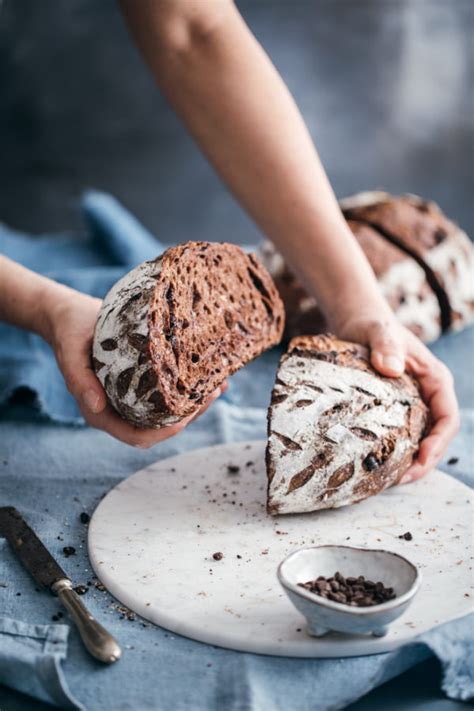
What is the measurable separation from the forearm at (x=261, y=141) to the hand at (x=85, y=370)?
1.82 feet

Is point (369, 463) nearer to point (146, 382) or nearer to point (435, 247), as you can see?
point (146, 382)

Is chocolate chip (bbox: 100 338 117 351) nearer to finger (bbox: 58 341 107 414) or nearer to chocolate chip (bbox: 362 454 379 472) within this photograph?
finger (bbox: 58 341 107 414)

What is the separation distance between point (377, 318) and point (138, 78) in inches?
152

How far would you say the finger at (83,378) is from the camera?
2348mm

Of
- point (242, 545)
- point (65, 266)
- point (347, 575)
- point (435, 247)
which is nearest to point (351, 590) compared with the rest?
point (347, 575)

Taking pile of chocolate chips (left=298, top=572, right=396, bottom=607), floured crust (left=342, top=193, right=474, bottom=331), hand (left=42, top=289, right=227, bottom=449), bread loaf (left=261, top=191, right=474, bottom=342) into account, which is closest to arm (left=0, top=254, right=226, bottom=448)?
hand (left=42, top=289, right=227, bottom=449)

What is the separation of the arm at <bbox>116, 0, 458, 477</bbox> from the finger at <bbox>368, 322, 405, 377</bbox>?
0.13 meters

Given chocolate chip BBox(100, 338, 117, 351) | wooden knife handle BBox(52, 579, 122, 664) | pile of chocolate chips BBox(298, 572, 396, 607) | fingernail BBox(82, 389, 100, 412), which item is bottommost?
pile of chocolate chips BBox(298, 572, 396, 607)

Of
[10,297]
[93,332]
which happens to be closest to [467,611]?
[93,332]

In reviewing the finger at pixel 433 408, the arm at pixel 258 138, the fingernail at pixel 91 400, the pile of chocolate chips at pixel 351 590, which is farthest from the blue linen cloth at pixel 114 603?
the arm at pixel 258 138

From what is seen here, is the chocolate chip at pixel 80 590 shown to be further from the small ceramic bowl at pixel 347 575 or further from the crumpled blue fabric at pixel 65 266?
the crumpled blue fabric at pixel 65 266

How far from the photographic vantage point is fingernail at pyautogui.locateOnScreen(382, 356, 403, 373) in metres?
2.45

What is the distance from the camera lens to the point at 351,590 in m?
1.86

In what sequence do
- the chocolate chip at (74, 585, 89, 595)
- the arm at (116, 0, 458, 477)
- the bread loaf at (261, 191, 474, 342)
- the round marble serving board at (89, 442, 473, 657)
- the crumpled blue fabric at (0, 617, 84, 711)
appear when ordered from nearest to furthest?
1. the crumpled blue fabric at (0, 617, 84, 711)
2. the round marble serving board at (89, 442, 473, 657)
3. the chocolate chip at (74, 585, 89, 595)
4. the arm at (116, 0, 458, 477)
5. the bread loaf at (261, 191, 474, 342)
